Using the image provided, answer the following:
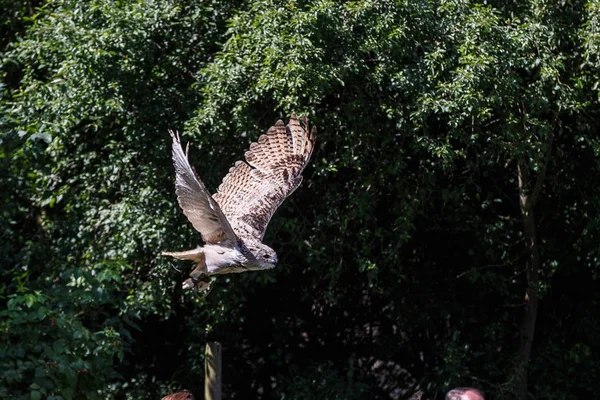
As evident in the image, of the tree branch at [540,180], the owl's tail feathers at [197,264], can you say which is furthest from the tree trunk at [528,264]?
the owl's tail feathers at [197,264]

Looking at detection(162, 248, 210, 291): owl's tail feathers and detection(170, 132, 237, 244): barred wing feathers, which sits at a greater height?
detection(170, 132, 237, 244): barred wing feathers

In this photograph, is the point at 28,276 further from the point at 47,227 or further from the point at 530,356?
the point at 530,356

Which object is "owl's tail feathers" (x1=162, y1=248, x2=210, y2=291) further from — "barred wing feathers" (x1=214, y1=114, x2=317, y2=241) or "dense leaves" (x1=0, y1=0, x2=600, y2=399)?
"dense leaves" (x1=0, y1=0, x2=600, y2=399)

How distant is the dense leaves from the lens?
242 inches

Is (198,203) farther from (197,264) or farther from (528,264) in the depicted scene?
(528,264)

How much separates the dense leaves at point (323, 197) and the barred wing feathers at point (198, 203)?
→ 1.37 meters

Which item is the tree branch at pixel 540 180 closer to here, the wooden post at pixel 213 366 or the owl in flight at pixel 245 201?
the owl in flight at pixel 245 201

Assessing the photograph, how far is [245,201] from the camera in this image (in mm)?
5523

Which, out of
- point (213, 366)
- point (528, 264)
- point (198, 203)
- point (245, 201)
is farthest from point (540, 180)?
point (198, 203)

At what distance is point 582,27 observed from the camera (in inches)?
255

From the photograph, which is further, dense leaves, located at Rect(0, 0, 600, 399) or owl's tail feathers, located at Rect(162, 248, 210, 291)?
dense leaves, located at Rect(0, 0, 600, 399)

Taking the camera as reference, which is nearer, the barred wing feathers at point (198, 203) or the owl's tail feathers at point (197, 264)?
the barred wing feathers at point (198, 203)

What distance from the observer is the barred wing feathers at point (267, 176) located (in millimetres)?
5406

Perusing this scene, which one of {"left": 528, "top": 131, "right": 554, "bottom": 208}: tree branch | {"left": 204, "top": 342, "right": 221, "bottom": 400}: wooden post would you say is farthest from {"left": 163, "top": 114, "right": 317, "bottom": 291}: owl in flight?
{"left": 528, "top": 131, "right": 554, "bottom": 208}: tree branch
